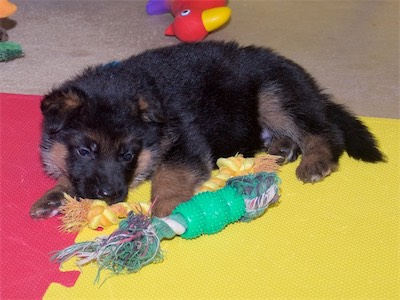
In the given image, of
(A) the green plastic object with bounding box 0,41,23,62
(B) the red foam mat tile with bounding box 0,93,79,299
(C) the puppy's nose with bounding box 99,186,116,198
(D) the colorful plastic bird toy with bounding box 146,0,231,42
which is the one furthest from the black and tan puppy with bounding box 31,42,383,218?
(A) the green plastic object with bounding box 0,41,23,62

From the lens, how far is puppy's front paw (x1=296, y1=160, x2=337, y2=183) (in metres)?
3.31

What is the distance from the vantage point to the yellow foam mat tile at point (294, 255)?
8.63 feet

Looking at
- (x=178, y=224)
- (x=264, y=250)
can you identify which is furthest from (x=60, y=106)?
(x=264, y=250)

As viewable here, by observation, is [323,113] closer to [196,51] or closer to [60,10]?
[196,51]

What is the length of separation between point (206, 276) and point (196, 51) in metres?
1.35

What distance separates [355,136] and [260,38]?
2.03 metres

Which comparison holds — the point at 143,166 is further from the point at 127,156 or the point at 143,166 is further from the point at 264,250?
the point at 264,250

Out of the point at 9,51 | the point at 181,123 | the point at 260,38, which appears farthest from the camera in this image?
the point at 260,38

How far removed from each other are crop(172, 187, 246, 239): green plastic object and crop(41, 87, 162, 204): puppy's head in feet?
1.17

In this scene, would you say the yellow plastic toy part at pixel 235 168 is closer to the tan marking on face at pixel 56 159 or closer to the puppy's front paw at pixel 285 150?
the puppy's front paw at pixel 285 150

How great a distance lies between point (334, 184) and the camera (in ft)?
10.9

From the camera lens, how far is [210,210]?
2.82m

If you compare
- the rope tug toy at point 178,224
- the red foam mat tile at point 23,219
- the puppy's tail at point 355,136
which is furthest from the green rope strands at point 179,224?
the puppy's tail at point 355,136

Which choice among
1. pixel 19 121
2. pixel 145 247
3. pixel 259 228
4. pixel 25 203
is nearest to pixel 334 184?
pixel 259 228
